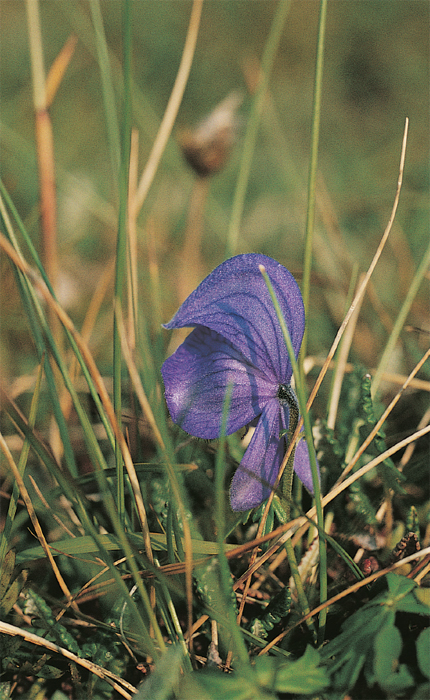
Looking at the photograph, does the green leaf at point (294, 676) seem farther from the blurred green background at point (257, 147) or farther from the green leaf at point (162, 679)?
the blurred green background at point (257, 147)

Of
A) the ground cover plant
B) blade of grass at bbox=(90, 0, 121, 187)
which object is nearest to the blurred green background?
the ground cover plant

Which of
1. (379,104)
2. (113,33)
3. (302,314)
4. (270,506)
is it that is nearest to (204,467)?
(270,506)

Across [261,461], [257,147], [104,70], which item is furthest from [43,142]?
[257,147]

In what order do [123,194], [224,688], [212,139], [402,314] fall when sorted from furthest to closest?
[212,139]
[402,314]
[123,194]
[224,688]

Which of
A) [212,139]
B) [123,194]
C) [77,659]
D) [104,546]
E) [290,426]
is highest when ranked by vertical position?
→ [212,139]

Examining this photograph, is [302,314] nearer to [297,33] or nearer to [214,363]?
[214,363]

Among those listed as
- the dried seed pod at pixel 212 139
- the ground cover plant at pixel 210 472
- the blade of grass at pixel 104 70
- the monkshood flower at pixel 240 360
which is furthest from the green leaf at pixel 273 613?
the dried seed pod at pixel 212 139

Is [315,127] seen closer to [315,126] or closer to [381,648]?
[315,126]
